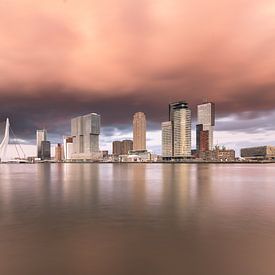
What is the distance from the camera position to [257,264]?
65.3 ft

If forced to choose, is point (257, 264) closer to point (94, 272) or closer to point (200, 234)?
point (200, 234)

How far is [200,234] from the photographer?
28.1m

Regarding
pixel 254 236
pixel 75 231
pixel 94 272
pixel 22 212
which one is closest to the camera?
pixel 94 272

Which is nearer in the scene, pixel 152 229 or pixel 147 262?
pixel 147 262

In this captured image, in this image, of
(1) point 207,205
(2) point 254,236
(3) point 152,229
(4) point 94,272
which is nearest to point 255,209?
(1) point 207,205

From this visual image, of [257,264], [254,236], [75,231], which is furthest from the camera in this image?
[75,231]

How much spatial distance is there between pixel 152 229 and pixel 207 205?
17901mm

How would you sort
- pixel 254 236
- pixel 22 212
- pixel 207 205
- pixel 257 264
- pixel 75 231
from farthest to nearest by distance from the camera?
1. pixel 207 205
2. pixel 22 212
3. pixel 75 231
4. pixel 254 236
5. pixel 257 264

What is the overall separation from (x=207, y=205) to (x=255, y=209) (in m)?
6.91

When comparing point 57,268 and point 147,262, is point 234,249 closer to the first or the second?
point 147,262

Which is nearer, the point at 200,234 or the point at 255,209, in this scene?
the point at 200,234

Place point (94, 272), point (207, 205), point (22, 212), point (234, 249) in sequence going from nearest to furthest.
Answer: point (94, 272) < point (234, 249) < point (22, 212) < point (207, 205)

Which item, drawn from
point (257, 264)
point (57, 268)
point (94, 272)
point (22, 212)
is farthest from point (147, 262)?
point (22, 212)

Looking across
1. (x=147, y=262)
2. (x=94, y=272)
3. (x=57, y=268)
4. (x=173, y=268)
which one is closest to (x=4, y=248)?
(x=57, y=268)
